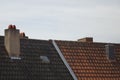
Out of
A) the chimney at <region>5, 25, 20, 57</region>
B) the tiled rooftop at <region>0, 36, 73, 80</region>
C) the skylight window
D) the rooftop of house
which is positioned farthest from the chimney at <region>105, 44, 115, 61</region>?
the chimney at <region>5, 25, 20, 57</region>

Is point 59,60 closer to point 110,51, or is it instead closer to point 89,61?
point 89,61

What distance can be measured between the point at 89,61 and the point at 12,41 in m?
9.02

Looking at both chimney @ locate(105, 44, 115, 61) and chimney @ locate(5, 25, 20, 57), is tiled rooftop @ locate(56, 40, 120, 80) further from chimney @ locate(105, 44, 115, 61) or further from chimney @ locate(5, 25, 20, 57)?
chimney @ locate(5, 25, 20, 57)

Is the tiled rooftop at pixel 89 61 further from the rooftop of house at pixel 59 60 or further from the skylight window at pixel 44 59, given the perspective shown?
the skylight window at pixel 44 59

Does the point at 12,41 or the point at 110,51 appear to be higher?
the point at 12,41

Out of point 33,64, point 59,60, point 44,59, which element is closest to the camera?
point 33,64

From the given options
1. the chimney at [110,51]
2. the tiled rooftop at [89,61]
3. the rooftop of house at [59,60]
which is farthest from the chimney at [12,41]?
the chimney at [110,51]

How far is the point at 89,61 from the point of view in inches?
1769

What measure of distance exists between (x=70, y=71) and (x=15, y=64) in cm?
560

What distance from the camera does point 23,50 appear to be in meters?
41.2

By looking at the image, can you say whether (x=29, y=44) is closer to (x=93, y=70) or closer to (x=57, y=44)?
(x=57, y=44)

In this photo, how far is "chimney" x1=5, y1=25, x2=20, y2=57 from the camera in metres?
39.6

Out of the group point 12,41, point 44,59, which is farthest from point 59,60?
point 12,41

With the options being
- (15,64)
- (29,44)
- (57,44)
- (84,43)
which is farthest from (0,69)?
(84,43)
